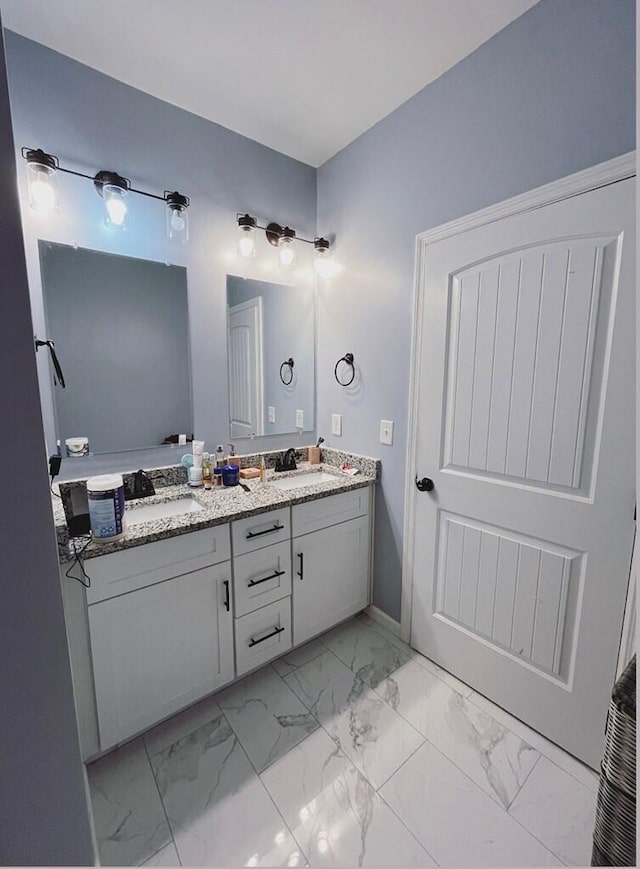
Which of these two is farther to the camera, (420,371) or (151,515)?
(420,371)

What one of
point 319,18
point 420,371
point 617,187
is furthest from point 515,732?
point 319,18

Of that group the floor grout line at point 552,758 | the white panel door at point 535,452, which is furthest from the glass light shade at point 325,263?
the floor grout line at point 552,758

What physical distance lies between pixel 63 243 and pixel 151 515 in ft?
3.82

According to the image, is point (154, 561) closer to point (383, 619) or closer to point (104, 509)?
point (104, 509)

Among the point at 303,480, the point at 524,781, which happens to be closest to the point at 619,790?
the point at 524,781

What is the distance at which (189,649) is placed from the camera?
1381 mm

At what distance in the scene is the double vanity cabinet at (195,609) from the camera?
119 centimetres

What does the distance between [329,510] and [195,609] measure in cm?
72

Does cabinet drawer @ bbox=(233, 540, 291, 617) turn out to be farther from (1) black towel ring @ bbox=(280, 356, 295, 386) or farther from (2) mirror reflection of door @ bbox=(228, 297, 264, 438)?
(1) black towel ring @ bbox=(280, 356, 295, 386)

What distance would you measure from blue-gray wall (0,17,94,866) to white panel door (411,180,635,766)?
1423mm

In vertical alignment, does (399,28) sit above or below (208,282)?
above

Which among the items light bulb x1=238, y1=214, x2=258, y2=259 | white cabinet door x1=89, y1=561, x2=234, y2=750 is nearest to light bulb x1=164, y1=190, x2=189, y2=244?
light bulb x1=238, y1=214, x2=258, y2=259

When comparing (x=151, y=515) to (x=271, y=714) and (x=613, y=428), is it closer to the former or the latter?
(x=271, y=714)

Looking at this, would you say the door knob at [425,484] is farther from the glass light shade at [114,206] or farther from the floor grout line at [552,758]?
the glass light shade at [114,206]
